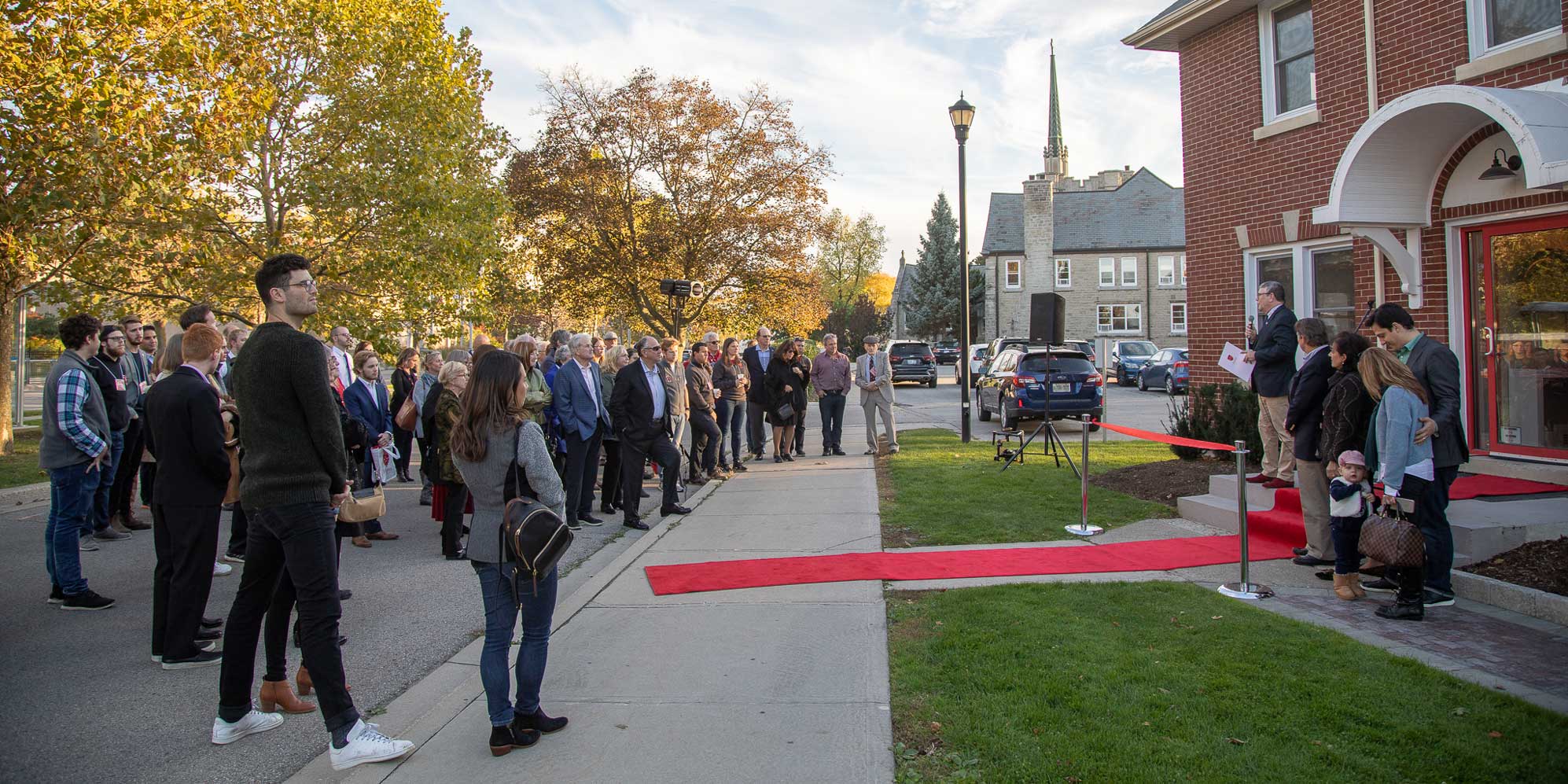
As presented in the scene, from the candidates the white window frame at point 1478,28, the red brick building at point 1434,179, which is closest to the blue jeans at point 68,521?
the red brick building at point 1434,179

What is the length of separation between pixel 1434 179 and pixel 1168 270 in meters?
50.0

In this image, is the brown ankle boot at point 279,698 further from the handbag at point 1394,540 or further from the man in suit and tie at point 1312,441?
the man in suit and tie at point 1312,441

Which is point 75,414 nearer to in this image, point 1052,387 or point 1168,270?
point 1052,387

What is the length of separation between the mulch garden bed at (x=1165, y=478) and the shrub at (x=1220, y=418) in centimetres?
30

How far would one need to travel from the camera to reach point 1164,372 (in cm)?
3091

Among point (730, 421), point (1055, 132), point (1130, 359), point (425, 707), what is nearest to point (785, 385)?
point (730, 421)

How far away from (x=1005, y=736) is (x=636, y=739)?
1573mm

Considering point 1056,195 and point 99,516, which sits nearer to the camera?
point 99,516

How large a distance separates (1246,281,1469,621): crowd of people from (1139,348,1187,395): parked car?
74.8 feet

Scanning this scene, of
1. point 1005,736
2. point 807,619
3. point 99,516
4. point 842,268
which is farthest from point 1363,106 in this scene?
point 842,268

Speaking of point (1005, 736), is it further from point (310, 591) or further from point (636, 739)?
point (310, 591)

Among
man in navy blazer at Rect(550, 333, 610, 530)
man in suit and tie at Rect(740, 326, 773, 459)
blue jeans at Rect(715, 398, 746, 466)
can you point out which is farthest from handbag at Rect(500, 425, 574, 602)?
man in suit and tie at Rect(740, 326, 773, 459)

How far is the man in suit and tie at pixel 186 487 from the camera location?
4.95 m

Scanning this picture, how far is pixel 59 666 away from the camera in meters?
5.27
